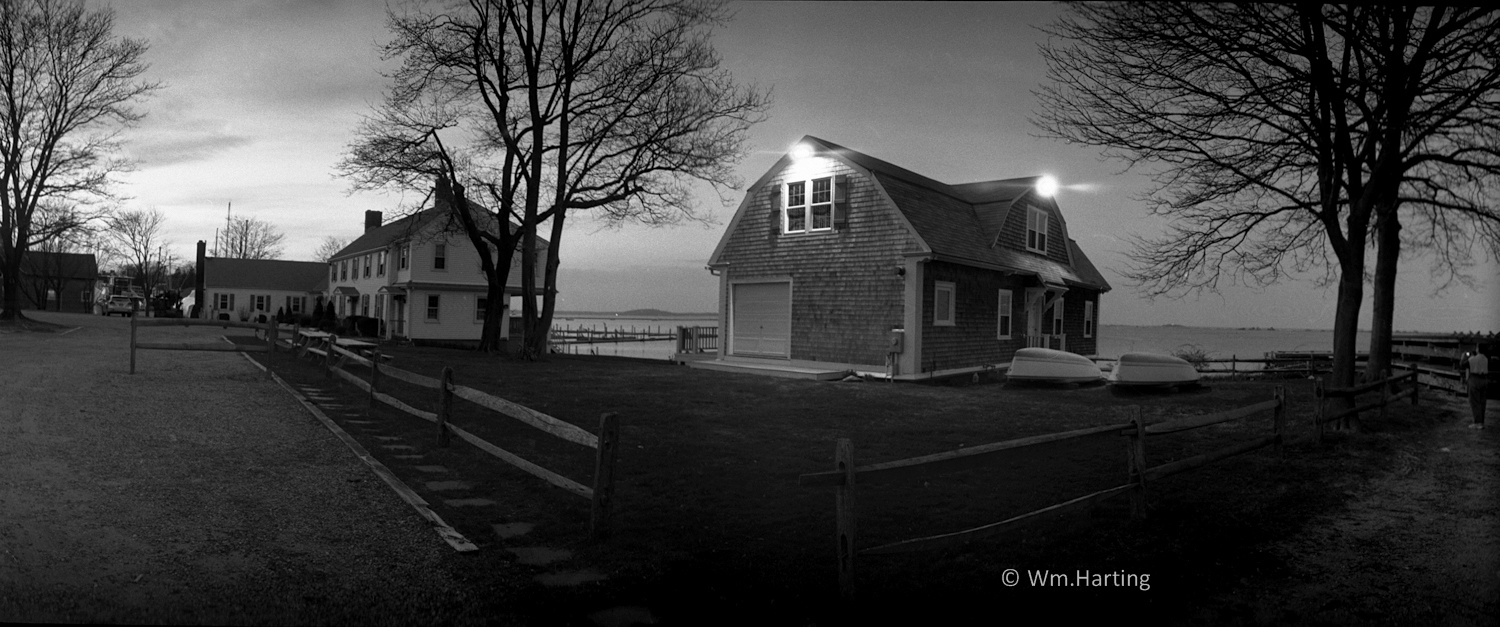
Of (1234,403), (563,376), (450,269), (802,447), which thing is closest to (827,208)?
(563,376)

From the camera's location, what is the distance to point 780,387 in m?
16.3

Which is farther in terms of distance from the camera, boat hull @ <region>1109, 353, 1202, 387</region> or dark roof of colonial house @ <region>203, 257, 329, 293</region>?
dark roof of colonial house @ <region>203, 257, 329, 293</region>

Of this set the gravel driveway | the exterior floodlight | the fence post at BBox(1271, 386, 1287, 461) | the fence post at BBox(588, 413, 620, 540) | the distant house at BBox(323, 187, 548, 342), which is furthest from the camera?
the distant house at BBox(323, 187, 548, 342)

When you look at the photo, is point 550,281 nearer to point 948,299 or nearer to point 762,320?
point 762,320

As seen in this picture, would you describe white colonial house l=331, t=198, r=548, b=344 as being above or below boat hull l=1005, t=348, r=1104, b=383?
above

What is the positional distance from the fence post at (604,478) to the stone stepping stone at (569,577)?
0.63 m

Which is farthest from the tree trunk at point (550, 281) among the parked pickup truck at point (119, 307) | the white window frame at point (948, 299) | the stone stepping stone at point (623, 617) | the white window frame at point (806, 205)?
the parked pickup truck at point (119, 307)

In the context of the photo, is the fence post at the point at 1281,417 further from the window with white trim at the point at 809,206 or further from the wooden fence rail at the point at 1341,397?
the window with white trim at the point at 809,206

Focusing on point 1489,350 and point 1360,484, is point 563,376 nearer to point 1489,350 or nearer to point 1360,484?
point 1360,484

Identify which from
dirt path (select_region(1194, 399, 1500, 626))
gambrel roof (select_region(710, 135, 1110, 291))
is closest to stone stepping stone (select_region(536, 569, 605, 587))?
dirt path (select_region(1194, 399, 1500, 626))

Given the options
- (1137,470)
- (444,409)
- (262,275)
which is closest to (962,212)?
(444,409)

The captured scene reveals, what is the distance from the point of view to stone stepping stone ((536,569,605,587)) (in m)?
4.93

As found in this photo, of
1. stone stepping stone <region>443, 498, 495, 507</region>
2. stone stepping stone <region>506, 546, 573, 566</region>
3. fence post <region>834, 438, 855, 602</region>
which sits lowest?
stone stepping stone <region>443, 498, 495, 507</region>

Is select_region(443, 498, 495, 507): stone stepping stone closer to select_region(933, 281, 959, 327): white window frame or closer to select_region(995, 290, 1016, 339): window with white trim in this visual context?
select_region(933, 281, 959, 327): white window frame
